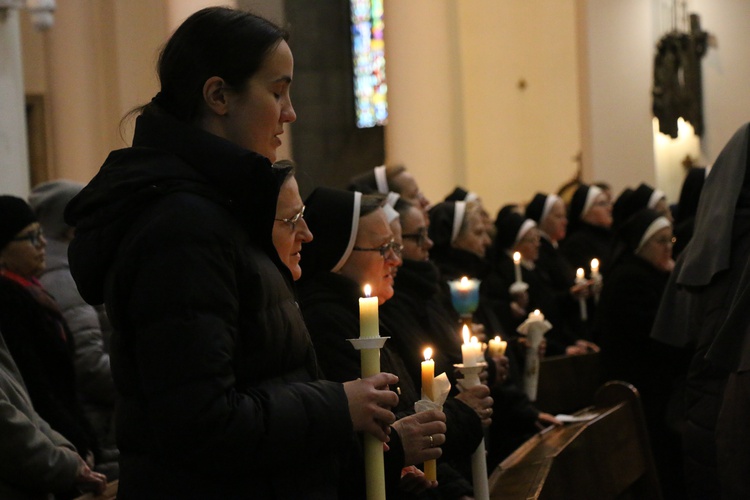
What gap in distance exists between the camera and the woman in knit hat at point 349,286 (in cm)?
331

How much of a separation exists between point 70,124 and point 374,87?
673 centimetres

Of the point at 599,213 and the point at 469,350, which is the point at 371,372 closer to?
the point at 469,350

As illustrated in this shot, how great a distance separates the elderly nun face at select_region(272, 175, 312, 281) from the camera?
2.60m

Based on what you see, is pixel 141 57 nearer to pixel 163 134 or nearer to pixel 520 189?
pixel 520 189

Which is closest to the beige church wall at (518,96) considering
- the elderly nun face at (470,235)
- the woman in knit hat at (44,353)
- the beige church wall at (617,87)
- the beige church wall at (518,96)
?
the beige church wall at (518,96)

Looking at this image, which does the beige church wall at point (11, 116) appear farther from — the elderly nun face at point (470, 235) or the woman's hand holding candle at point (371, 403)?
the woman's hand holding candle at point (371, 403)

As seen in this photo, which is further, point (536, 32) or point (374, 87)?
point (374, 87)

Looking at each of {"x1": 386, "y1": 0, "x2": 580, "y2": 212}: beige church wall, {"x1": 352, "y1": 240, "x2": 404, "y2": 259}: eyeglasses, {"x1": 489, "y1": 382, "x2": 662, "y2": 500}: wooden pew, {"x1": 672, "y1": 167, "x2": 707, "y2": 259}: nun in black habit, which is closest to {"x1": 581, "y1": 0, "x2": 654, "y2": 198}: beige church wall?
{"x1": 386, "y1": 0, "x2": 580, "y2": 212}: beige church wall

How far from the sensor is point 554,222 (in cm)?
951

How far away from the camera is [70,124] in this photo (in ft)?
44.3

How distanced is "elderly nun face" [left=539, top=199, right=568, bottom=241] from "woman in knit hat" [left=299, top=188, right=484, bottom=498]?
18.6 ft

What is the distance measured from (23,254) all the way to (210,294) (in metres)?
2.77

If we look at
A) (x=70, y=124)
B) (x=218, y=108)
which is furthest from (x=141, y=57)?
(x=218, y=108)

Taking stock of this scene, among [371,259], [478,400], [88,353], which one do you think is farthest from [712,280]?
[88,353]
